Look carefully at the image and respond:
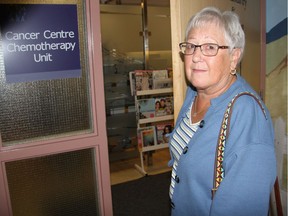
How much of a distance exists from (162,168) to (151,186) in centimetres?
58

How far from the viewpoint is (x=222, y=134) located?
1109 millimetres

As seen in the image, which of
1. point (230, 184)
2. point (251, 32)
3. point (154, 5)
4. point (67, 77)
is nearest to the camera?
point (230, 184)

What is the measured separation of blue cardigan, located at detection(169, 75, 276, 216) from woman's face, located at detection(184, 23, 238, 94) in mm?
74

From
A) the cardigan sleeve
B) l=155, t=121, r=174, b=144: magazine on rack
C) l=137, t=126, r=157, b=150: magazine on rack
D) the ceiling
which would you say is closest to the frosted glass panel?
the cardigan sleeve

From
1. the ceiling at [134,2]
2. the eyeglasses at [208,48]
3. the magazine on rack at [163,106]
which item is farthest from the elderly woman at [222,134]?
the ceiling at [134,2]

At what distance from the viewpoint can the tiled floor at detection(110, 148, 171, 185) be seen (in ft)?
12.7

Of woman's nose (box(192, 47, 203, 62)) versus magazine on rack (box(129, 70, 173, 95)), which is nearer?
woman's nose (box(192, 47, 203, 62))

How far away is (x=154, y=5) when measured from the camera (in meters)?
4.50

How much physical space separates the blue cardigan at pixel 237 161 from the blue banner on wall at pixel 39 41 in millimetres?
1131

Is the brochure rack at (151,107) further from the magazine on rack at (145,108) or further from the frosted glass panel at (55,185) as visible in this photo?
the frosted glass panel at (55,185)

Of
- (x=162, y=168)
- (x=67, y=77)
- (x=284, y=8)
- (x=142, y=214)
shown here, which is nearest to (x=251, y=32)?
(x=284, y=8)

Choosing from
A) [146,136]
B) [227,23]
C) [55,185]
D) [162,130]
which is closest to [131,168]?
[146,136]

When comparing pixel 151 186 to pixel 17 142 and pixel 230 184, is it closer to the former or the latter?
pixel 17 142

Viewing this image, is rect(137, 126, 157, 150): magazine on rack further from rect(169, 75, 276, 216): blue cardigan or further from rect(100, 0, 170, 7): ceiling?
rect(169, 75, 276, 216): blue cardigan
